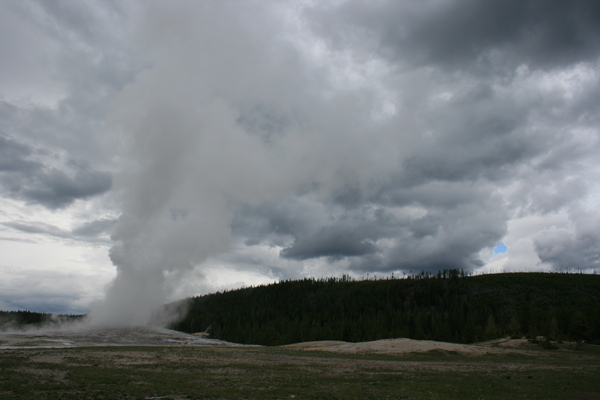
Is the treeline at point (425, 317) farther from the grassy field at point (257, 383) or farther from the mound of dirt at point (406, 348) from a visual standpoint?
the grassy field at point (257, 383)

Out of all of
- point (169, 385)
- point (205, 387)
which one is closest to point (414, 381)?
point (205, 387)

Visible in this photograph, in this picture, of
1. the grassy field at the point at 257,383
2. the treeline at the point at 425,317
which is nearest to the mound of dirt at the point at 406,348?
the treeline at the point at 425,317

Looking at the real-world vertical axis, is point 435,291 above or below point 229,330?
above

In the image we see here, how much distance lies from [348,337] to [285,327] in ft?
119

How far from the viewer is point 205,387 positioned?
81.9 feet

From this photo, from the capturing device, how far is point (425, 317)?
129875 mm

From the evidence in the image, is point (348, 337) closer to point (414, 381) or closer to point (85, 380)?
point (414, 381)

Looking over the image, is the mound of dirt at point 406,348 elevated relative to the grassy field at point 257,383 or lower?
lower

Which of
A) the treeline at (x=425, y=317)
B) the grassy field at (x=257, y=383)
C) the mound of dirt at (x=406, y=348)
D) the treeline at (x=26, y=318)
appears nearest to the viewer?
the grassy field at (x=257, y=383)

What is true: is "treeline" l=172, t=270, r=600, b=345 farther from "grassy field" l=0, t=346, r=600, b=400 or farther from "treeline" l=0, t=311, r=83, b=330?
"grassy field" l=0, t=346, r=600, b=400

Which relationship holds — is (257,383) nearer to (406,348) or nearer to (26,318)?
(406,348)

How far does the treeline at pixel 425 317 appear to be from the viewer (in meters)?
105

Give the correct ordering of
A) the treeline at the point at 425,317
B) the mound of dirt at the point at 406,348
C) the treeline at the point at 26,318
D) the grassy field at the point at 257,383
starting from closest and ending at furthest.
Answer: the grassy field at the point at 257,383 → the mound of dirt at the point at 406,348 → the treeline at the point at 425,317 → the treeline at the point at 26,318

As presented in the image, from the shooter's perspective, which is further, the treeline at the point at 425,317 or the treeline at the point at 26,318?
the treeline at the point at 26,318
